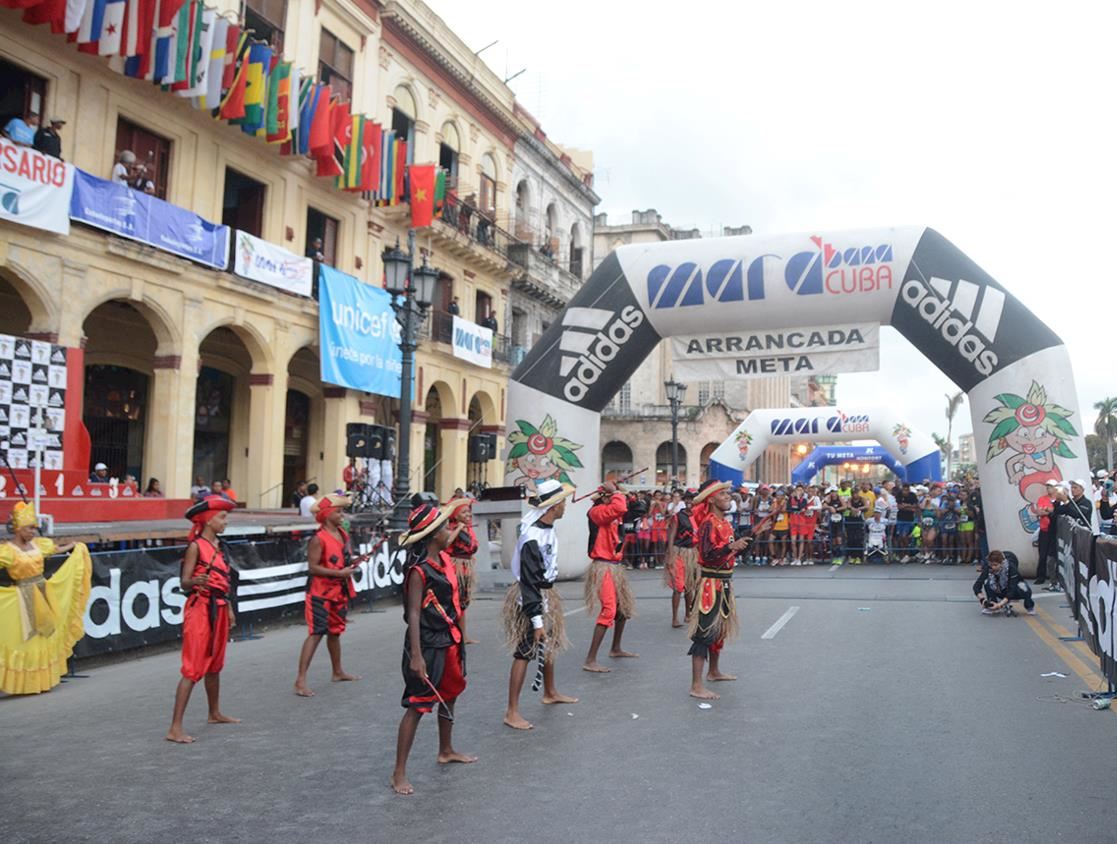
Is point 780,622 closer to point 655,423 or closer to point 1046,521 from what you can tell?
point 1046,521

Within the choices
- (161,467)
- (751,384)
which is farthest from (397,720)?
(751,384)

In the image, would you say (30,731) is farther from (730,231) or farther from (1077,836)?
(730,231)

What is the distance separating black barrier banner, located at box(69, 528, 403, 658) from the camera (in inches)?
384

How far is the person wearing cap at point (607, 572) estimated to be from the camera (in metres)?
9.30

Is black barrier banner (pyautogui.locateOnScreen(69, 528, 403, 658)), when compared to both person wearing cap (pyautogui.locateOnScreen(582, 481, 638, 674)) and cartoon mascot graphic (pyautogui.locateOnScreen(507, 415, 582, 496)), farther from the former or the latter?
cartoon mascot graphic (pyautogui.locateOnScreen(507, 415, 582, 496))

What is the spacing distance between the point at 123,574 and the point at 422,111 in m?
22.2

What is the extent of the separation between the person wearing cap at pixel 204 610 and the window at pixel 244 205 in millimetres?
17253

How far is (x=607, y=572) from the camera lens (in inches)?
372

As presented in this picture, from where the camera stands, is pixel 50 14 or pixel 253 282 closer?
pixel 50 14

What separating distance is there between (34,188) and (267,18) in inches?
351

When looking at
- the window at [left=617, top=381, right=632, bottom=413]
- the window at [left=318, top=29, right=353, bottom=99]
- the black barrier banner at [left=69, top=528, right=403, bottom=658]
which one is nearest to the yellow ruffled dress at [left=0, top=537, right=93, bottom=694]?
the black barrier banner at [left=69, top=528, right=403, bottom=658]

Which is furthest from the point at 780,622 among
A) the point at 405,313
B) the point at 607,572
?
the point at 405,313

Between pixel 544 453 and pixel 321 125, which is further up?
pixel 321 125

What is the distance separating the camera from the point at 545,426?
16578mm
